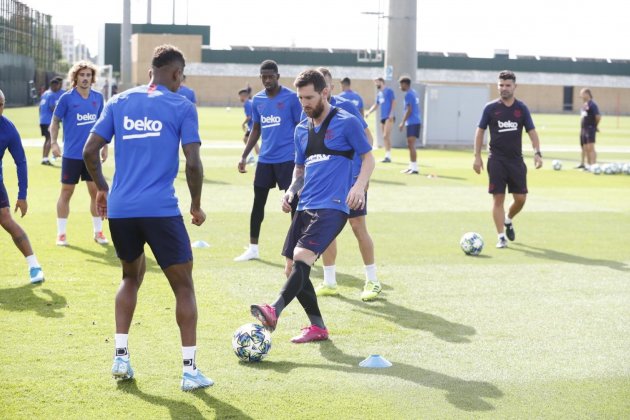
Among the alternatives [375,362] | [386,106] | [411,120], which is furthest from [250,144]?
[386,106]

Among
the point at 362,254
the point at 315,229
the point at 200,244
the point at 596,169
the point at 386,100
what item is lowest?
the point at 200,244

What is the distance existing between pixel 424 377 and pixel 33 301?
4248 millimetres

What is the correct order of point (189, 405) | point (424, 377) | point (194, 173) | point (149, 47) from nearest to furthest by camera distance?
point (189, 405) < point (194, 173) < point (424, 377) < point (149, 47)

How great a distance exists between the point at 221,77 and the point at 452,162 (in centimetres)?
7167

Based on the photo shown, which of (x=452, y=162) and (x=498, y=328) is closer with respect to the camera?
(x=498, y=328)

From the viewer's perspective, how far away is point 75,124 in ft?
41.4

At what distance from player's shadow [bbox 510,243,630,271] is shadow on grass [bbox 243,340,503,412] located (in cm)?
551

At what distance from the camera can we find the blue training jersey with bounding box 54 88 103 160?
41.1 ft

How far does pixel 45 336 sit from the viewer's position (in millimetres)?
7844

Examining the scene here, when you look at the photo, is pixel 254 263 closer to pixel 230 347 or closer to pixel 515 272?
pixel 515 272

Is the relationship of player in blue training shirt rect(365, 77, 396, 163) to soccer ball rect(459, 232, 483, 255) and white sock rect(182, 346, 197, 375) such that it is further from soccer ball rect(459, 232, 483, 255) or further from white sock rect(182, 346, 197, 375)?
white sock rect(182, 346, 197, 375)

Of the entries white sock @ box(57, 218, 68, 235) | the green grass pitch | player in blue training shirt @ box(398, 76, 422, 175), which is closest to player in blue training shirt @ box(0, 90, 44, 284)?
the green grass pitch

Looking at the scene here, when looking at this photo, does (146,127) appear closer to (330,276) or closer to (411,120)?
(330,276)

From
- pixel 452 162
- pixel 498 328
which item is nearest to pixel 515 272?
pixel 498 328
